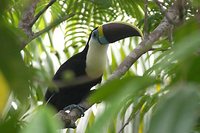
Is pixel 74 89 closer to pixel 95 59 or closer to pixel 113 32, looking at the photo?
pixel 95 59

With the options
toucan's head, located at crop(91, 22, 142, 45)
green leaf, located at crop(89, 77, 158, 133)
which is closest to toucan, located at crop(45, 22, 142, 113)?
toucan's head, located at crop(91, 22, 142, 45)

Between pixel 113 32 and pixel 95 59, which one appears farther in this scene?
pixel 95 59

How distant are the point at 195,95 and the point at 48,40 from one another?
2003 mm

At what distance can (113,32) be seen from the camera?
185cm

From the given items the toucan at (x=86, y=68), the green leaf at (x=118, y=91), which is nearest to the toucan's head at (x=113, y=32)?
the toucan at (x=86, y=68)

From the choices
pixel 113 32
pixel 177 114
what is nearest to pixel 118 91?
pixel 177 114

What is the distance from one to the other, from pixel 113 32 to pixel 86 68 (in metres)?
0.26

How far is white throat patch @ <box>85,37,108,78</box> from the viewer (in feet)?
6.51

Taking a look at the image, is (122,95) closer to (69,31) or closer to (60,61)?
(69,31)

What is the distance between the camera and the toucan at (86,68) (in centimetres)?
192

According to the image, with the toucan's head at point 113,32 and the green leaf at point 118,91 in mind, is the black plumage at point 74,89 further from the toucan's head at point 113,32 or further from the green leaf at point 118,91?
the green leaf at point 118,91

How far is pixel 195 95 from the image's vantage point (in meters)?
0.29

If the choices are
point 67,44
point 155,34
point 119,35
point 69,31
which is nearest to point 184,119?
point 155,34

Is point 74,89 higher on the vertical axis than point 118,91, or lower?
lower
